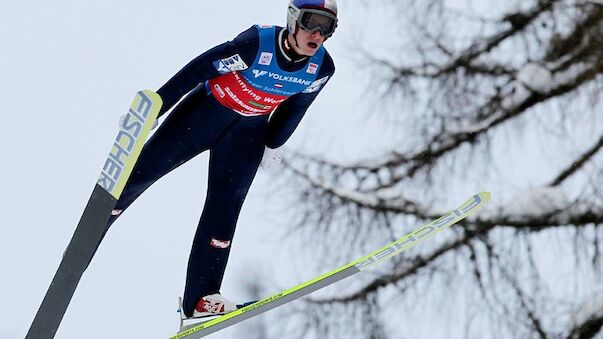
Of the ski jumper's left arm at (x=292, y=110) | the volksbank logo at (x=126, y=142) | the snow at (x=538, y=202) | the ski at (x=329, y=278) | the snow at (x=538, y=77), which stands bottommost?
the ski at (x=329, y=278)

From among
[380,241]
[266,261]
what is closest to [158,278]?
[266,261]

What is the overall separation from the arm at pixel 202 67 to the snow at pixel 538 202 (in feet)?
8.21

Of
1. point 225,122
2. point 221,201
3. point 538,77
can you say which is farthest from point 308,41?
point 538,77

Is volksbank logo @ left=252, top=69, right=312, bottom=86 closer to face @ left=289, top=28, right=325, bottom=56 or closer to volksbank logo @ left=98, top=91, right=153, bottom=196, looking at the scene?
face @ left=289, top=28, right=325, bottom=56

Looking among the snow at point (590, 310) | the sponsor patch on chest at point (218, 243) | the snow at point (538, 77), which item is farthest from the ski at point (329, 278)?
the snow at point (538, 77)

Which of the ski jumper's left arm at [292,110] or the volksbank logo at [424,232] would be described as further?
the volksbank logo at [424,232]

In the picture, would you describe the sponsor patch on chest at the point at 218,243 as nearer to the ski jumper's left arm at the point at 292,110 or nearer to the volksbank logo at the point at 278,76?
the ski jumper's left arm at the point at 292,110

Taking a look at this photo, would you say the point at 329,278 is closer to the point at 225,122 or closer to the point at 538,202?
the point at 225,122

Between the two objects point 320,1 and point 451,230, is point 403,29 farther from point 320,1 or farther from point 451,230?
point 320,1

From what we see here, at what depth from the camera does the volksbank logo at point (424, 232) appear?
21.1ft

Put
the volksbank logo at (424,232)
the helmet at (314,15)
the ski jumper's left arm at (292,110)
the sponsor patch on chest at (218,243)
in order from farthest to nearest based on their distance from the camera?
the sponsor patch on chest at (218,243), the volksbank logo at (424,232), the ski jumper's left arm at (292,110), the helmet at (314,15)

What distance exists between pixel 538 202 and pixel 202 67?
2.66 m

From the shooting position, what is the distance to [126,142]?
224 inches

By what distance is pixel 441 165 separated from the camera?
828cm
